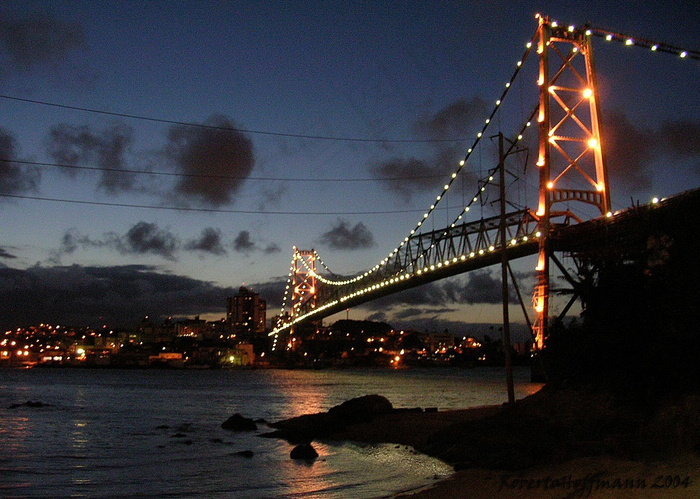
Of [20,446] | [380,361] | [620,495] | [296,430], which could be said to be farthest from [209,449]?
[380,361]

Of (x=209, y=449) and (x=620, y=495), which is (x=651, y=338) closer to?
(x=620, y=495)

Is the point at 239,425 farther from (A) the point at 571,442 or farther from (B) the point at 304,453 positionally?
(A) the point at 571,442

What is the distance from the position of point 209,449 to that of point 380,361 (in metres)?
134

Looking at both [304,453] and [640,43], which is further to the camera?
[640,43]

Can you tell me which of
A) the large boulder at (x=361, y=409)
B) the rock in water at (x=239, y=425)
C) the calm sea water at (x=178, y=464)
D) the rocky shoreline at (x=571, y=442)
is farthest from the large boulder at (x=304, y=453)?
the rock in water at (x=239, y=425)

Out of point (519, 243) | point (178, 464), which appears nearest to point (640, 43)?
point (519, 243)

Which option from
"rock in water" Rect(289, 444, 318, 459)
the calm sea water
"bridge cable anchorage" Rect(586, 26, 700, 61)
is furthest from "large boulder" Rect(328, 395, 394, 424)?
"bridge cable anchorage" Rect(586, 26, 700, 61)

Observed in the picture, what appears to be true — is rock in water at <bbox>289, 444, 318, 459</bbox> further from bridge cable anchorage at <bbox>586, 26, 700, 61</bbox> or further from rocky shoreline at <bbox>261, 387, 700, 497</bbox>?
bridge cable anchorage at <bbox>586, 26, 700, 61</bbox>

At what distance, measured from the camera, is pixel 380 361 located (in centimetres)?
15250

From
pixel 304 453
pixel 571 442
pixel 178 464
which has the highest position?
pixel 571 442

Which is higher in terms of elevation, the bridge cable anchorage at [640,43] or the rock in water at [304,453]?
the bridge cable anchorage at [640,43]

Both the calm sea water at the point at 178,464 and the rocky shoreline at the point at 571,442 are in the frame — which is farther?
the calm sea water at the point at 178,464

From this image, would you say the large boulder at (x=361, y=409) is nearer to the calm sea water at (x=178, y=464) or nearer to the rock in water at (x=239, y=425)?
the calm sea water at (x=178, y=464)

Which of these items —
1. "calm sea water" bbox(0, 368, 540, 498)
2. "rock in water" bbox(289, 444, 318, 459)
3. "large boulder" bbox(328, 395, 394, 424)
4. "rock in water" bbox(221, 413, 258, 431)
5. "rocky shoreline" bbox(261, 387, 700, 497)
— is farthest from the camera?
"rock in water" bbox(221, 413, 258, 431)
